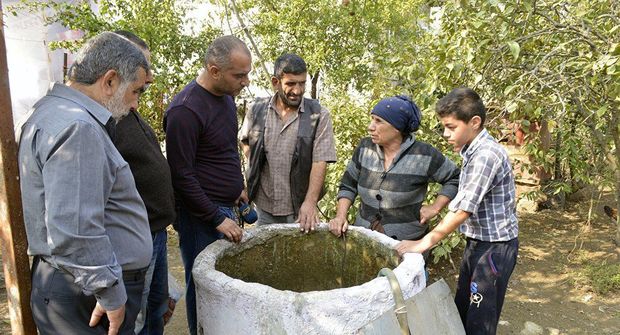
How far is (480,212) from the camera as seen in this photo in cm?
253

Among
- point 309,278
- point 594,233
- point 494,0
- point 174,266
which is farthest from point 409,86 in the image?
A: point 594,233

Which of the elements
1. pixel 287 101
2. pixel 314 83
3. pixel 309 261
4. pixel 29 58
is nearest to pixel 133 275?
pixel 309 261

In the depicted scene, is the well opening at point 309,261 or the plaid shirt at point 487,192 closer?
the plaid shirt at point 487,192

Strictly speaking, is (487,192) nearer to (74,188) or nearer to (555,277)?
(74,188)

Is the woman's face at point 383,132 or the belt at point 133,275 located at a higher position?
the woman's face at point 383,132

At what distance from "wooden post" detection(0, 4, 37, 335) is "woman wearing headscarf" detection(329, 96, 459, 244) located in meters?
1.52

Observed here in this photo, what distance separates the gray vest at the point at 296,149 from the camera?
304 cm

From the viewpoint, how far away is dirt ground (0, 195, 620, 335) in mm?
3922

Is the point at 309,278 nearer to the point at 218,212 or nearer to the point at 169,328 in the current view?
the point at 218,212

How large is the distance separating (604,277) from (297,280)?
305 cm

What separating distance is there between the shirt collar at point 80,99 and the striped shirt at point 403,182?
154 centimetres

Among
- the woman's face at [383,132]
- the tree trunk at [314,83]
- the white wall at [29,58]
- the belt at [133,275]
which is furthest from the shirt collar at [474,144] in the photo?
the white wall at [29,58]

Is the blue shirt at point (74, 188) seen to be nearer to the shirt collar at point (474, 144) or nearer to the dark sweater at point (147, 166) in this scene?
the dark sweater at point (147, 166)

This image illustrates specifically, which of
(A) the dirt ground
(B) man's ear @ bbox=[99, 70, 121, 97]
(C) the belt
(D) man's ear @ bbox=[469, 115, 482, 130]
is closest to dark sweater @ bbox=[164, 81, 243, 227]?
(C) the belt
